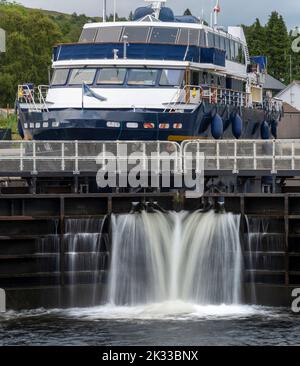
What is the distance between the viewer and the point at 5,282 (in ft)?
131

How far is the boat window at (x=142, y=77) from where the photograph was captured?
164 feet

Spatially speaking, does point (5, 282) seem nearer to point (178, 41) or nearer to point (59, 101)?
point (59, 101)

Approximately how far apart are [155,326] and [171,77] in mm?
16363

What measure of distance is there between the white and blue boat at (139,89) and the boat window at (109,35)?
0.04 metres

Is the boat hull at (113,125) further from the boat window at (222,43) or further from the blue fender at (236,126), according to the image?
the boat window at (222,43)

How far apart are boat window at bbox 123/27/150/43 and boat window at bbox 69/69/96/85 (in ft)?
10.1

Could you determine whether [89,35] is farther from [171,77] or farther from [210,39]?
[210,39]

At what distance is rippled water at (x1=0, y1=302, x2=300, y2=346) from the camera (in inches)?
1351

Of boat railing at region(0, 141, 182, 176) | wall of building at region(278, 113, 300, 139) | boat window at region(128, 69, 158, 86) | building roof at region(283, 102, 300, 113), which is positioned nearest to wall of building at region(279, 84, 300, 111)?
building roof at region(283, 102, 300, 113)

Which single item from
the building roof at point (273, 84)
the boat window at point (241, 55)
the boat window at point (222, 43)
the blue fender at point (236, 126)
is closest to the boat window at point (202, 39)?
the blue fender at point (236, 126)

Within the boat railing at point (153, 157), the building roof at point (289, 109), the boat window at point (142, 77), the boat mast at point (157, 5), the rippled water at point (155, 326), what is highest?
the building roof at point (289, 109)

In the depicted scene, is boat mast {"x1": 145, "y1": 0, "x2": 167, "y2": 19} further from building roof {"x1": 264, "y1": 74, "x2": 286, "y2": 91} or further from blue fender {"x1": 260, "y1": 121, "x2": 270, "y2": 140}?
building roof {"x1": 264, "y1": 74, "x2": 286, "y2": 91}
